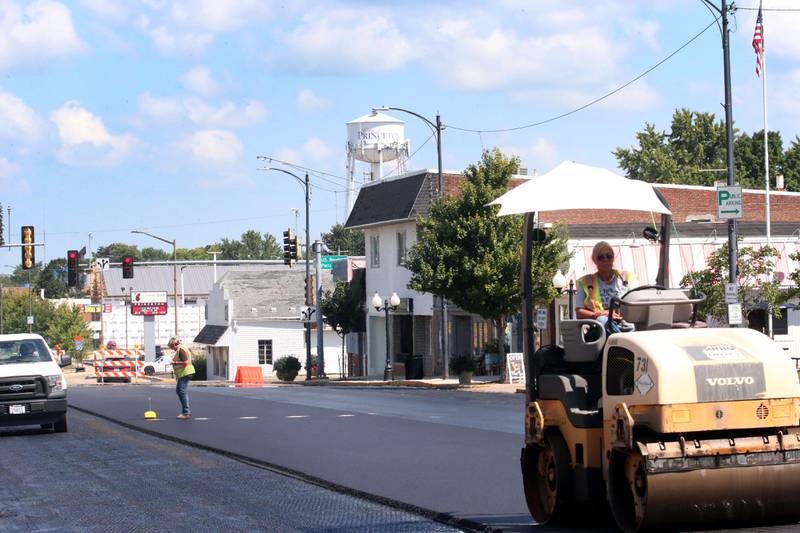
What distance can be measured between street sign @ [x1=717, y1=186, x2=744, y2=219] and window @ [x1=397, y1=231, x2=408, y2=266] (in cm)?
2614

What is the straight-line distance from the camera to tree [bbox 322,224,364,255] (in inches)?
5581

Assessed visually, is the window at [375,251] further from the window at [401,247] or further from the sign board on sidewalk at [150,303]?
the sign board on sidewalk at [150,303]

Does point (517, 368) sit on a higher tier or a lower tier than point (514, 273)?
lower

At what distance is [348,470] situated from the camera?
14945 millimetres

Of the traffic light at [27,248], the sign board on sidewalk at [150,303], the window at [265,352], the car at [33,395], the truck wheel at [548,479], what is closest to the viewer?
the truck wheel at [548,479]

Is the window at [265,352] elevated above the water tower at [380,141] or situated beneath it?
situated beneath

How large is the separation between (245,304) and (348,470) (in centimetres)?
5780

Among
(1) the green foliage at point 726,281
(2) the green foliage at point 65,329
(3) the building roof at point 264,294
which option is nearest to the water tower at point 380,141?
(3) the building roof at point 264,294

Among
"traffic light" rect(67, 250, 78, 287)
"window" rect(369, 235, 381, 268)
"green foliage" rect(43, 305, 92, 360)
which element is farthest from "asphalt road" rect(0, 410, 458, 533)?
"green foliage" rect(43, 305, 92, 360)

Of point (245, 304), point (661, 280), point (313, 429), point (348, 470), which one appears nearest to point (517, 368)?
point (313, 429)

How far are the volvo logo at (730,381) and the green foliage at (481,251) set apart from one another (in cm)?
3037

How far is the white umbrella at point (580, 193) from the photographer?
9891 mm

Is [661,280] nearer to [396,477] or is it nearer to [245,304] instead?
[396,477]

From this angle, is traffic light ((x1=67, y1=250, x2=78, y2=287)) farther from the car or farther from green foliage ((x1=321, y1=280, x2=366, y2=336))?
the car
